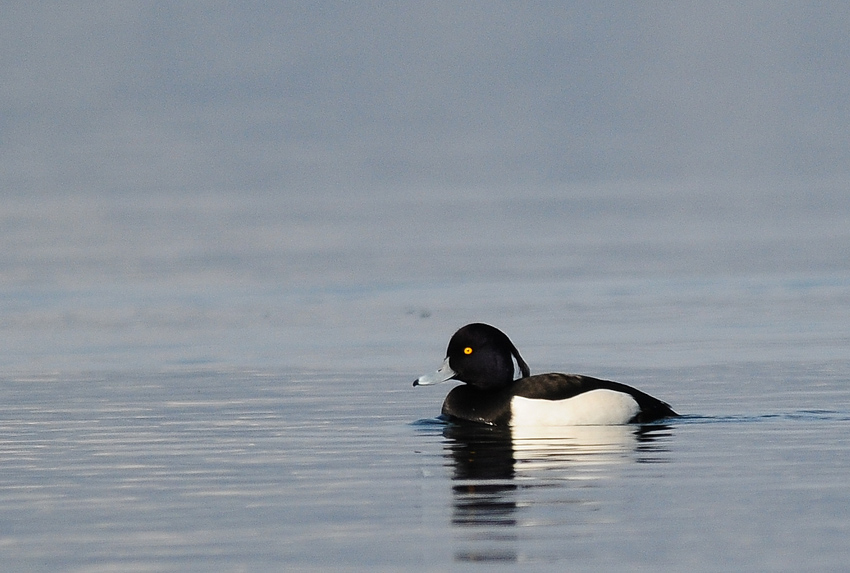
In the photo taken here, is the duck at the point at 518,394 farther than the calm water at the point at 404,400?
Yes

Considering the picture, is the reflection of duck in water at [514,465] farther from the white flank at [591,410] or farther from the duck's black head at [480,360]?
the duck's black head at [480,360]

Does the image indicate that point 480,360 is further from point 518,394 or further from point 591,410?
point 591,410

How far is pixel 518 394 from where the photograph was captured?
14.3 m

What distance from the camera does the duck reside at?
14008 mm

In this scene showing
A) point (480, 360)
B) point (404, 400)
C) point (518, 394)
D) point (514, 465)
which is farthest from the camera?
point (404, 400)

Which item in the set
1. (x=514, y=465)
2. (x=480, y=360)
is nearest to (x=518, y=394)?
(x=480, y=360)

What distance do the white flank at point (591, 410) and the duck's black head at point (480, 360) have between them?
0.70 meters

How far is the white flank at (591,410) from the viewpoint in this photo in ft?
45.9

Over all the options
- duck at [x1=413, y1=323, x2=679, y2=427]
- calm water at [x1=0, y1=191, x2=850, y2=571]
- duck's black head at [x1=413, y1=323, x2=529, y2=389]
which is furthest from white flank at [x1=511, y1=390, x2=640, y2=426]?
duck's black head at [x1=413, y1=323, x2=529, y2=389]

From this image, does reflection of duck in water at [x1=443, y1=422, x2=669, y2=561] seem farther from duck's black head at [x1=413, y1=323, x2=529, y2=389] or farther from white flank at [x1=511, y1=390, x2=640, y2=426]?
duck's black head at [x1=413, y1=323, x2=529, y2=389]

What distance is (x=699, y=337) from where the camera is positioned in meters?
18.3

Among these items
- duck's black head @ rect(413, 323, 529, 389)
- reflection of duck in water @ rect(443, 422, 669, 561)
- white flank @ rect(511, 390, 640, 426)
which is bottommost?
reflection of duck in water @ rect(443, 422, 669, 561)

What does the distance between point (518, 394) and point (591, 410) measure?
0.52 meters

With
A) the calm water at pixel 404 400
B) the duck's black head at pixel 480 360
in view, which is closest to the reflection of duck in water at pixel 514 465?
the calm water at pixel 404 400
